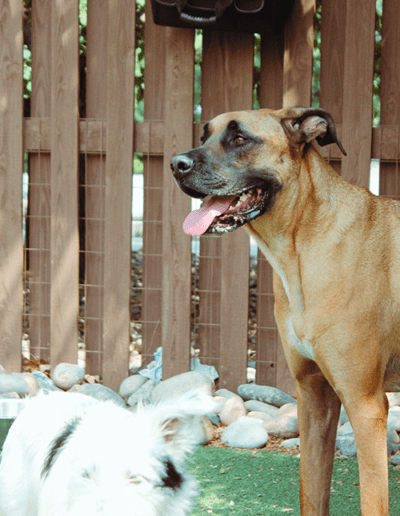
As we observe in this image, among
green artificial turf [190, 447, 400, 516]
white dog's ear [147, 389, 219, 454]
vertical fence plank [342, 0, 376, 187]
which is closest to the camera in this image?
white dog's ear [147, 389, 219, 454]

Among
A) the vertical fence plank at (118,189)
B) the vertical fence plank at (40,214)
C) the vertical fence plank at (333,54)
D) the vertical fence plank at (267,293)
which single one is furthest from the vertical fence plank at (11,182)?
the vertical fence plank at (333,54)

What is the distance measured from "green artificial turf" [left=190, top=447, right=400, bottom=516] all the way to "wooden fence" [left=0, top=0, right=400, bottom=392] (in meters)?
1.03

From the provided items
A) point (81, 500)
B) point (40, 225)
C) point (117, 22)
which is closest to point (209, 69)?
point (117, 22)

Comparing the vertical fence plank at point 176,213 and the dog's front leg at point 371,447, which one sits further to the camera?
the vertical fence plank at point 176,213

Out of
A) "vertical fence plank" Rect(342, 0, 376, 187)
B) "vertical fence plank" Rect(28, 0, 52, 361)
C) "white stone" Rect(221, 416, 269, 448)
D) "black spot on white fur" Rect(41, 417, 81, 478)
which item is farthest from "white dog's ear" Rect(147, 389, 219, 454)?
"vertical fence plank" Rect(28, 0, 52, 361)

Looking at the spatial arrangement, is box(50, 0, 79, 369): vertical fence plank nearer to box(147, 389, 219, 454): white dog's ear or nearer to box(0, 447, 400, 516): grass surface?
box(0, 447, 400, 516): grass surface

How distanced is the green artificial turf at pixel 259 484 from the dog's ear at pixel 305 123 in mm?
1663

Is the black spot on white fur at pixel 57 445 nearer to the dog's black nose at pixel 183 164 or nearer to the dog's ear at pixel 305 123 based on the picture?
the dog's black nose at pixel 183 164

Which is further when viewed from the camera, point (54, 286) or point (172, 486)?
point (54, 286)

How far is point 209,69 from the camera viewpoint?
4.75m

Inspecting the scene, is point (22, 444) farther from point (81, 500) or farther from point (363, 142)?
point (363, 142)

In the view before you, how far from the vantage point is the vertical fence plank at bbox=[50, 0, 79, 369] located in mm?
4723

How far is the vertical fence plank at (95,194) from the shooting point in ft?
16.2

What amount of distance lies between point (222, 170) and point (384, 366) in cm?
110
